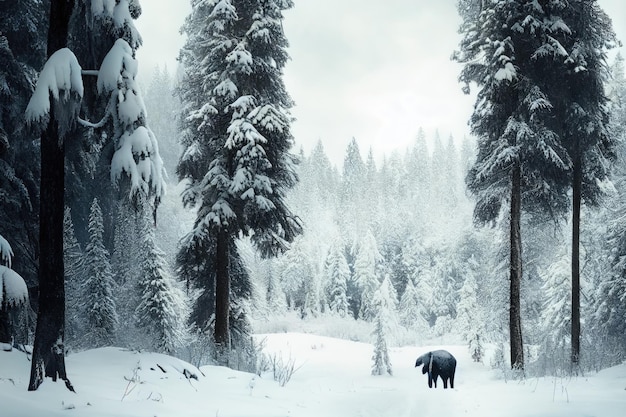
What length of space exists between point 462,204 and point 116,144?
89.9 metres

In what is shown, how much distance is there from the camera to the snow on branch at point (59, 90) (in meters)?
4.83

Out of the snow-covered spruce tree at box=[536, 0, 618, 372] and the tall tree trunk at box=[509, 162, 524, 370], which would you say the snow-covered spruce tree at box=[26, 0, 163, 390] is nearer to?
the tall tree trunk at box=[509, 162, 524, 370]

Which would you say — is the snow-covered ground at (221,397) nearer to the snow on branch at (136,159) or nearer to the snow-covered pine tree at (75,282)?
the snow on branch at (136,159)

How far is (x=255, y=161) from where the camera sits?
460 inches

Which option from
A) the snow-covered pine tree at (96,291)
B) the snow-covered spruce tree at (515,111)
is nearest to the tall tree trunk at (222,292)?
the snow-covered spruce tree at (515,111)

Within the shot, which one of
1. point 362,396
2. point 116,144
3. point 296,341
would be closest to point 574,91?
point 362,396

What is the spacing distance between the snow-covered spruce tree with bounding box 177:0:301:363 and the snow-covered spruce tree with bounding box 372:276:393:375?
486 inches

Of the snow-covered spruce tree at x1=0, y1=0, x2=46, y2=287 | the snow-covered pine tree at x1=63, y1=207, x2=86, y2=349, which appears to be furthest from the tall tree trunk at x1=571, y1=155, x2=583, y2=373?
the snow-covered pine tree at x1=63, y1=207, x2=86, y2=349

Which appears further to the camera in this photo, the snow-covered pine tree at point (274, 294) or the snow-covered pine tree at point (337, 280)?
the snow-covered pine tree at point (337, 280)

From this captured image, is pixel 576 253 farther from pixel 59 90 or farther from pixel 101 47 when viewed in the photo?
pixel 59 90

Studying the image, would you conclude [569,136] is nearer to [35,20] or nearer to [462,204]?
[35,20]

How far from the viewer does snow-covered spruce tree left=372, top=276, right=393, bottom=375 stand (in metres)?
22.9

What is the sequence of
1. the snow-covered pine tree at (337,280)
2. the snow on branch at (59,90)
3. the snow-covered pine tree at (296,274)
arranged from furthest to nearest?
the snow-covered pine tree at (296,274) < the snow-covered pine tree at (337,280) < the snow on branch at (59,90)

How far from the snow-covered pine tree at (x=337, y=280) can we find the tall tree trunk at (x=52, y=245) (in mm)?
56000
